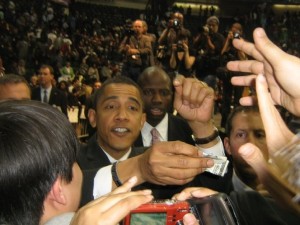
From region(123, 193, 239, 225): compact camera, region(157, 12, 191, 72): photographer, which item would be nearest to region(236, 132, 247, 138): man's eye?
region(123, 193, 239, 225): compact camera

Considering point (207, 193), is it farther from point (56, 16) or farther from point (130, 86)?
point (56, 16)

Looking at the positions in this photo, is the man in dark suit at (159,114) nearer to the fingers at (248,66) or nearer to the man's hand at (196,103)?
the man's hand at (196,103)

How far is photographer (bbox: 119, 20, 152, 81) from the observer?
16.8ft

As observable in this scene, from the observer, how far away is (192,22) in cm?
1684

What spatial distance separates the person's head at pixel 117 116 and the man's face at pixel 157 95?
2.25 ft

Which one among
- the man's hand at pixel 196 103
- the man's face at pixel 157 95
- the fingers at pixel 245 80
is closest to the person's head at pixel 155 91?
the man's face at pixel 157 95

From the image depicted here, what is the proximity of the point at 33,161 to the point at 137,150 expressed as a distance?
1.29m

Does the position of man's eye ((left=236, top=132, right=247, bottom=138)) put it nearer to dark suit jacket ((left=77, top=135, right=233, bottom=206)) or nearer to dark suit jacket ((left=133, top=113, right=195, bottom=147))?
dark suit jacket ((left=77, top=135, right=233, bottom=206))

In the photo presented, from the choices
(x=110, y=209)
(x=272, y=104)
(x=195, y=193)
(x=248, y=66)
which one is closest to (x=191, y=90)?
(x=248, y=66)

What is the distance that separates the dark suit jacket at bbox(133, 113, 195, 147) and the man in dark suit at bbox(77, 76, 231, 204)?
0.41 m

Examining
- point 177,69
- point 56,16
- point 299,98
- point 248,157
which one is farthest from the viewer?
point 56,16

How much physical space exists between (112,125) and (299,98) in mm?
1280

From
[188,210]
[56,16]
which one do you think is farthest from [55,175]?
[56,16]

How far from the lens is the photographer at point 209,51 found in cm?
562
